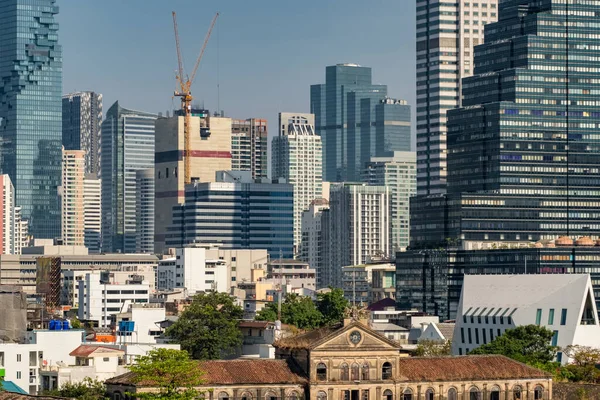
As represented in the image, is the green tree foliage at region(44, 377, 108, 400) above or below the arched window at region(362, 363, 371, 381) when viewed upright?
below

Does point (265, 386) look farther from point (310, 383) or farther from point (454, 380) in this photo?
point (454, 380)

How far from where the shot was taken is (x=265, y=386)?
168000mm

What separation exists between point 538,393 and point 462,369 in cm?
896

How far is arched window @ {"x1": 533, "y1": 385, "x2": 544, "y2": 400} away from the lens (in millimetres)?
177875

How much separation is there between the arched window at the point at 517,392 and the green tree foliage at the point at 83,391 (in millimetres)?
43175

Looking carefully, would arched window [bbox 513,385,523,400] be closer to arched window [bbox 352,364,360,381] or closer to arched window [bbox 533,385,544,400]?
arched window [bbox 533,385,544,400]

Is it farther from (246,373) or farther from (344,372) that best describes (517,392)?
(246,373)

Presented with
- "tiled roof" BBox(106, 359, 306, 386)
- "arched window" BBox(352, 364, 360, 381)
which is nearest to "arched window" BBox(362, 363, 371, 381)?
"arched window" BBox(352, 364, 360, 381)

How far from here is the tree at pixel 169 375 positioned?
15188 centimetres

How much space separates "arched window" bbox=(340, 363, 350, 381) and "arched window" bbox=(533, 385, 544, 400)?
2095cm

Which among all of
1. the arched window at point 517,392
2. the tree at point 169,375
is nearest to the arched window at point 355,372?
the arched window at point 517,392

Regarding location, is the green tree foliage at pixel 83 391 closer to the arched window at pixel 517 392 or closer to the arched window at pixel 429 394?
the arched window at pixel 429 394

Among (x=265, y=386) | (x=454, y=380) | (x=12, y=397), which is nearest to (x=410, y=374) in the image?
(x=454, y=380)

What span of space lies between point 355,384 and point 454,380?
10557 mm
